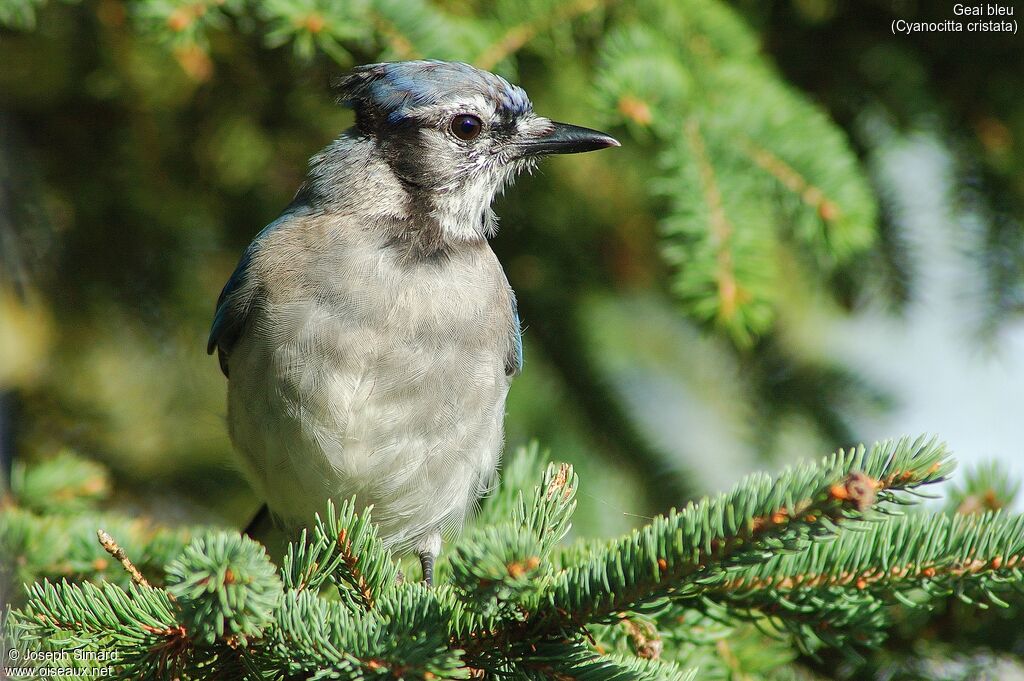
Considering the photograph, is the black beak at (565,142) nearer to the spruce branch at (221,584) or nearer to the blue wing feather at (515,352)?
the blue wing feather at (515,352)

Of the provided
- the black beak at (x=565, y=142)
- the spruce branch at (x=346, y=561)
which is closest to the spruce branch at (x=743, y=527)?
the spruce branch at (x=346, y=561)

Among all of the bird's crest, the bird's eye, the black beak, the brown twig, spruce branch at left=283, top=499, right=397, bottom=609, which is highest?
the bird's crest

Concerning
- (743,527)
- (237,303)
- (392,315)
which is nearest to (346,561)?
(743,527)

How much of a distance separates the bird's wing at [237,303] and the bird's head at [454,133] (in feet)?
1.45

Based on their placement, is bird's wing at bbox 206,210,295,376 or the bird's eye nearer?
bird's wing at bbox 206,210,295,376

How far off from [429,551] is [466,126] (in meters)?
1.43

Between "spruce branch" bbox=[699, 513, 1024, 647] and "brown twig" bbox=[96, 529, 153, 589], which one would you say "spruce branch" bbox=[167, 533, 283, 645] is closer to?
"brown twig" bbox=[96, 529, 153, 589]

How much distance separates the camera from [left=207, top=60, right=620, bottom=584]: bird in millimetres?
2727

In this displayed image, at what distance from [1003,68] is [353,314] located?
2.86 meters

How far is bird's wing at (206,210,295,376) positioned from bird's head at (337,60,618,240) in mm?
442

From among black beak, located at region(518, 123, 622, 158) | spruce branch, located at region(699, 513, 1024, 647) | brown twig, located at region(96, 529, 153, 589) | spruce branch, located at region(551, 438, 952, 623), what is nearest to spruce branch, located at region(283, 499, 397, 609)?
brown twig, located at region(96, 529, 153, 589)

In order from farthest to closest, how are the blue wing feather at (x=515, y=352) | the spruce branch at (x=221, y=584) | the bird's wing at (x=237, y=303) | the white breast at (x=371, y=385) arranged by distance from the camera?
the blue wing feather at (x=515, y=352) < the bird's wing at (x=237, y=303) < the white breast at (x=371, y=385) < the spruce branch at (x=221, y=584)

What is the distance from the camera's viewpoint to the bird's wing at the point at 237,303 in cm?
299

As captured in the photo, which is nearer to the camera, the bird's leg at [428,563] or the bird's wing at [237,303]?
the bird's wing at [237,303]
